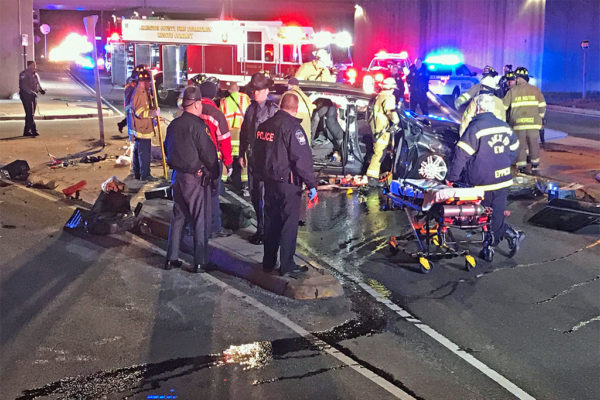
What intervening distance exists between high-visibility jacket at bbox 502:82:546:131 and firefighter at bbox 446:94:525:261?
545 cm

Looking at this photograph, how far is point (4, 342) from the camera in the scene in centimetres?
574

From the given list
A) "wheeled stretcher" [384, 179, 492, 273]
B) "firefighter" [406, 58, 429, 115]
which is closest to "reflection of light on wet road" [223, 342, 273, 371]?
"wheeled stretcher" [384, 179, 492, 273]

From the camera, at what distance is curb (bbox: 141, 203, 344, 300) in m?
6.89

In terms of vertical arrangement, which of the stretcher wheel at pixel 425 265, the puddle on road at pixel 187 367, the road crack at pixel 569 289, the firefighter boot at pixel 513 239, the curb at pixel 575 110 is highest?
the curb at pixel 575 110

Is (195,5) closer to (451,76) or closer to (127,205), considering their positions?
(451,76)

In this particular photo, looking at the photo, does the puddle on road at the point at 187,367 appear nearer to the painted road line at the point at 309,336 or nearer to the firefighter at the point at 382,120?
the painted road line at the point at 309,336

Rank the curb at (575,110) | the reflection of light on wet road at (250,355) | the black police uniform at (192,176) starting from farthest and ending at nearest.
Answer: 1. the curb at (575,110)
2. the black police uniform at (192,176)
3. the reflection of light on wet road at (250,355)

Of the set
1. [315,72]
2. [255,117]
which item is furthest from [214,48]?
[255,117]

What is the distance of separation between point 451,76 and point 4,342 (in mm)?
23654

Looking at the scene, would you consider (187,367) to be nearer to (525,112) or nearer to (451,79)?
(525,112)

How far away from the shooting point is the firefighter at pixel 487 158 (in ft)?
26.3

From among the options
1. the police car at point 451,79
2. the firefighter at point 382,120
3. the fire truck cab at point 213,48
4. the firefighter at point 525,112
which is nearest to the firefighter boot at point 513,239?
the firefighter at point 382,120

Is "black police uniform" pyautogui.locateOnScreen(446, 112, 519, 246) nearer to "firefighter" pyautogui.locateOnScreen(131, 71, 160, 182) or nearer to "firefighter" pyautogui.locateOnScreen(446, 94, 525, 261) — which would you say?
"firefighter" pyautogui.locateOnScreen(446, 94, 525, 261)

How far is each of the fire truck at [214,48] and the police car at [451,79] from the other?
404cm
